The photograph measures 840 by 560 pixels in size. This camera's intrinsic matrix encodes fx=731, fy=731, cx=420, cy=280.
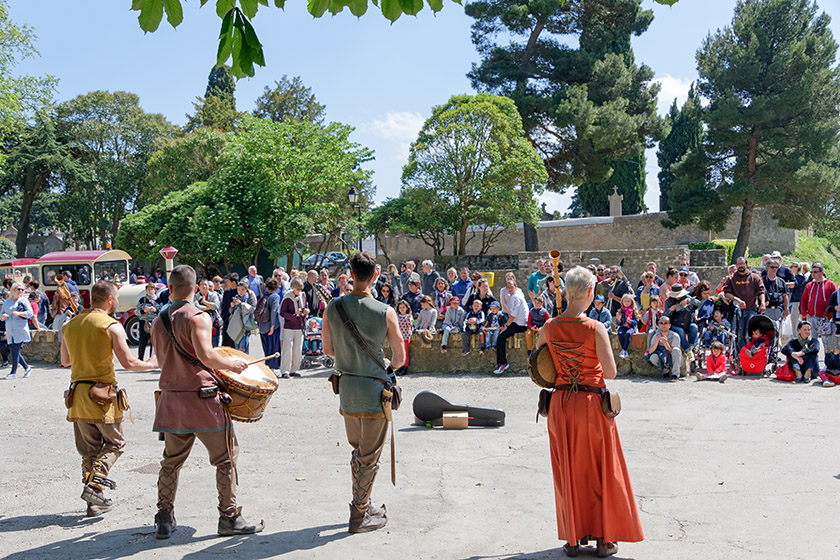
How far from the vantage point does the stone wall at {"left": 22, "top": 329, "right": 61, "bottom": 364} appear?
15711 mm

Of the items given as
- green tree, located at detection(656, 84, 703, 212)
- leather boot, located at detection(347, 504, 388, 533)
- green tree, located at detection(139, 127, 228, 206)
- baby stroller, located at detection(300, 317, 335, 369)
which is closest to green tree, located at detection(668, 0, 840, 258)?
green tree, located at detection(656, 84, 703, 212)

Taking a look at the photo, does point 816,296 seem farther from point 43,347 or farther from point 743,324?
point 43,347

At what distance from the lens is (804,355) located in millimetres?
10898

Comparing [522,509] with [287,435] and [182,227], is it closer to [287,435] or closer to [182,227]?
[287,435]

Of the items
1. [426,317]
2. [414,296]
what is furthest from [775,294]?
[414,296]

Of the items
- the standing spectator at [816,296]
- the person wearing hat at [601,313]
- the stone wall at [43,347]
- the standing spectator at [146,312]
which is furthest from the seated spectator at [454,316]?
the stone wall at [43,347]

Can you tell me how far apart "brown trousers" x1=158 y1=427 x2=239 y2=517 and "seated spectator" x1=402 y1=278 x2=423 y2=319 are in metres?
8.49

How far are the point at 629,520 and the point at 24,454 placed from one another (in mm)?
6240

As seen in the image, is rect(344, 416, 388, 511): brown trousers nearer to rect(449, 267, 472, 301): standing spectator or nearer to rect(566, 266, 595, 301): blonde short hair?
rect(566, 266, 595, 301): blonde short hair

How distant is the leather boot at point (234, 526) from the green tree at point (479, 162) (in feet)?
74.3

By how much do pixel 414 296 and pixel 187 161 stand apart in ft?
89.0

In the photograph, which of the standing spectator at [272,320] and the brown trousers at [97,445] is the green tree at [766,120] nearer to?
the standing spectator at [272,320]

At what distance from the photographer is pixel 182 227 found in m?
29.8

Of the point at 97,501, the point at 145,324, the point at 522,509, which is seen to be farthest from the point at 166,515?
the point at 145,324
